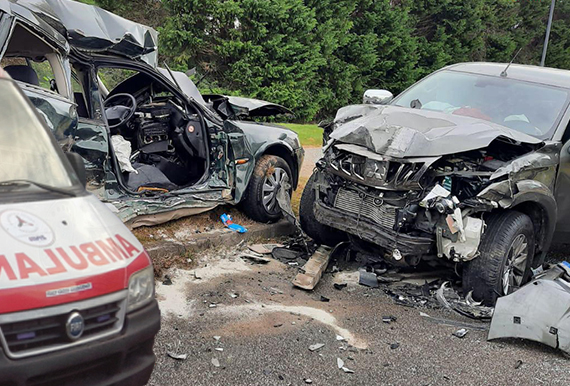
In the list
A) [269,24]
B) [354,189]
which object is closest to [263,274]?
[354,189]

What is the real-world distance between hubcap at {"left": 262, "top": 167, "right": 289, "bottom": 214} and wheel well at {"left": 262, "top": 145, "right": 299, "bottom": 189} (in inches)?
10.6

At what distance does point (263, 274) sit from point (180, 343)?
164cm

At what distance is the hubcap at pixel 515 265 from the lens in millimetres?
4729

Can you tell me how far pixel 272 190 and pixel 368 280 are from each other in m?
1.78

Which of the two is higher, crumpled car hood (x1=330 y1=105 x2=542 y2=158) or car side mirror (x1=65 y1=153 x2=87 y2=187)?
car side mirror (x1=65 y1=153 x2=87 y2=187)

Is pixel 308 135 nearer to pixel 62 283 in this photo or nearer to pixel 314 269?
pixel 314 269

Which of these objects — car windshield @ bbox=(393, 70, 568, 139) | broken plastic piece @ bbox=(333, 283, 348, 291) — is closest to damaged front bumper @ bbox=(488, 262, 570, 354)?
broken plastic piece @ bbox=(333, 283, 348, 291)

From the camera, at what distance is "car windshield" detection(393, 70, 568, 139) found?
5.35m

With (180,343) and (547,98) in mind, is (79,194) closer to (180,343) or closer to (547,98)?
(180,343)

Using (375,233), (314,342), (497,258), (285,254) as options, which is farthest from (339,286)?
(497,258)

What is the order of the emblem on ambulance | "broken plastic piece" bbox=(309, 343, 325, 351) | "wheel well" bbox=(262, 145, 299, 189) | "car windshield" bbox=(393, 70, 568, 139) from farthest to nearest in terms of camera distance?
"wheel well" bbox=(262, 145, 299, 189), "car windshield" bbox=(393, 70, 568, 139), "broken plastic piece" bbox=(309, 343, 325, 351), the emblem on ambulance

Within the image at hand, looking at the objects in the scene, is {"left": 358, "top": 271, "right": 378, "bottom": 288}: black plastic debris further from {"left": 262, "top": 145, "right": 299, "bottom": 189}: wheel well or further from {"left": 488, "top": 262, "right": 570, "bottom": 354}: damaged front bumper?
{"left": 262, "top": 145, "right": 299, "bottom": 189}: wheel well

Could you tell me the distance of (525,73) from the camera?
5992 millimetres

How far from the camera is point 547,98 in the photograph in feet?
18.2
